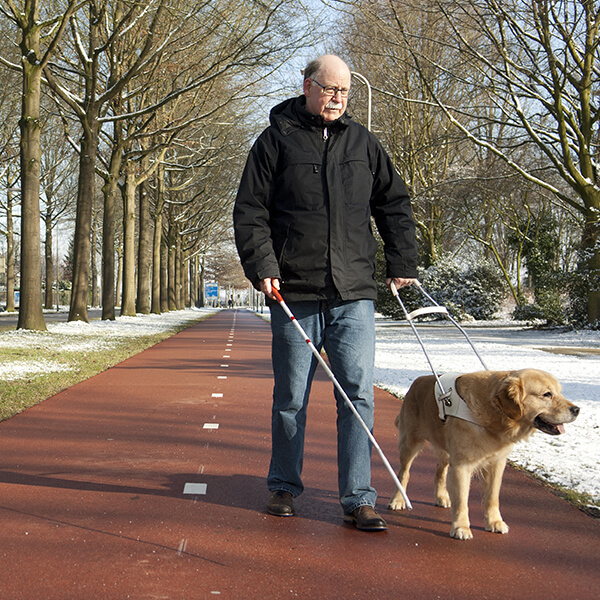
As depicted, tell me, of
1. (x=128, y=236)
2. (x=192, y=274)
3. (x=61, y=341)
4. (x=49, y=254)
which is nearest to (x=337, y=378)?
(x=61, y=341)

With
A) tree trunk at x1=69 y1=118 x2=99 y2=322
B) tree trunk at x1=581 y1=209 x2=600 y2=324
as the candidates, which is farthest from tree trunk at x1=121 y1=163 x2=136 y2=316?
tree trunk at x1=581 y1=209 x2=600 y2=324

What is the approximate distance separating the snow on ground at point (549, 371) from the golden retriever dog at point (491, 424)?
1.18 metres

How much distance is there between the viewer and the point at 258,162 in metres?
4.29

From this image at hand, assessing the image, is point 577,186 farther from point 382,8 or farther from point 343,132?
point 343,132

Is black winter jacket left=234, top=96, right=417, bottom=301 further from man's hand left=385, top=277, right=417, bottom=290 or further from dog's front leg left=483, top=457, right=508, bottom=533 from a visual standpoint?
dog's front leg left=483, top=457, right=508, bottom=533

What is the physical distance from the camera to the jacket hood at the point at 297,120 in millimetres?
4285

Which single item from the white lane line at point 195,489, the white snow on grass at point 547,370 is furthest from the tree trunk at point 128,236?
the white lane line at point 195,489

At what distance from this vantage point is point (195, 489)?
4.88 metres

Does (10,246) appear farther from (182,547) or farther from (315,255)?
(182,547)

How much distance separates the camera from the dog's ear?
3848mm

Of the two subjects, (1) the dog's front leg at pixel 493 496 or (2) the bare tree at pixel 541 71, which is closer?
(1) the dog's front leg at pixel 493 496

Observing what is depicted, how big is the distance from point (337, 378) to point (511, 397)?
101 cm

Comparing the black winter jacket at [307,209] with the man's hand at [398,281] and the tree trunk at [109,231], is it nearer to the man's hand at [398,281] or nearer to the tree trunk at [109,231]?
the man's hand at [398,281]

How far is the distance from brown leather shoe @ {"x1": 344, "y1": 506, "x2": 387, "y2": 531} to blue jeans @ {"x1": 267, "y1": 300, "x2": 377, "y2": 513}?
72 millimetres
